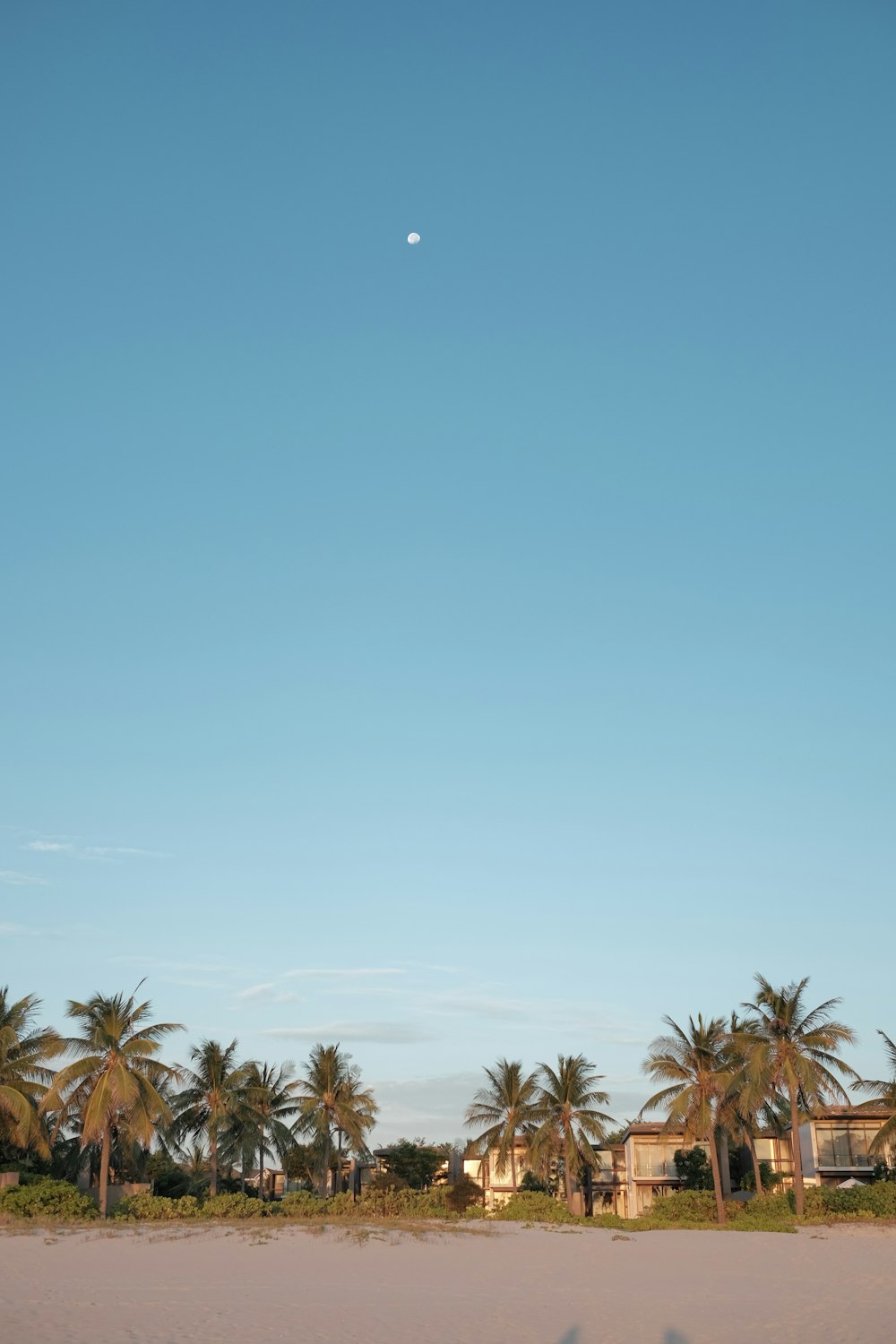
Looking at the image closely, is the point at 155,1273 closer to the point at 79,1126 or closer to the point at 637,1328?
the point at 637,1328

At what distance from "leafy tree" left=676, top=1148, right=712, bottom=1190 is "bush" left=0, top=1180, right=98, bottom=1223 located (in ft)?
115

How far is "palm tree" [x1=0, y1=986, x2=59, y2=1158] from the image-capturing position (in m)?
35.8

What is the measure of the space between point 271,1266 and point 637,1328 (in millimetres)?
10073

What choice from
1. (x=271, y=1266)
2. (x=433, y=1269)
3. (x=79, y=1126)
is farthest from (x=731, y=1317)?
(x=79, y=1126)

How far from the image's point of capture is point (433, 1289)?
1956 cm

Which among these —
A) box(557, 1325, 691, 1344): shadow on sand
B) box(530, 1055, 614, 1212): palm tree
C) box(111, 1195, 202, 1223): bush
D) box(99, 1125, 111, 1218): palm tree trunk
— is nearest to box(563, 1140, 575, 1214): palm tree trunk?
box(530, 1055, 614, 1212): palm tree

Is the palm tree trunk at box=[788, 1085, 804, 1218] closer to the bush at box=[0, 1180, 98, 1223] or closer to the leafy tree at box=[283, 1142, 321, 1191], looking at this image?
the bush at box=[0, 1180, 98, 1223]

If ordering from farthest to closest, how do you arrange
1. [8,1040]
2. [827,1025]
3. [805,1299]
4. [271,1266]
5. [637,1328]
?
[827,1025]
[8,1040]
[271,1266]
[805,1299]
[637,1328]

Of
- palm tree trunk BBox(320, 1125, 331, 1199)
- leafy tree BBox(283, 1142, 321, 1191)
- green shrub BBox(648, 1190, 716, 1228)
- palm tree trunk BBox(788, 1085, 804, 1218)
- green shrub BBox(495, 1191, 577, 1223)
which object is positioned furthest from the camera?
leafy tree BBox(283, 1142, 321, 1191)

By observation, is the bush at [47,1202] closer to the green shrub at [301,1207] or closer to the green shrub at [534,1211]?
Result: the green shrub at [301,1207]

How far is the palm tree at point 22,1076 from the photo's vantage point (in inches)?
1409

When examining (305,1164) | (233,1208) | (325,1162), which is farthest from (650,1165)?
(233,1208)

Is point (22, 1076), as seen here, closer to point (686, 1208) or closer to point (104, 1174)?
point (104, 1174)

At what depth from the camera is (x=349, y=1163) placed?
2739 inches
